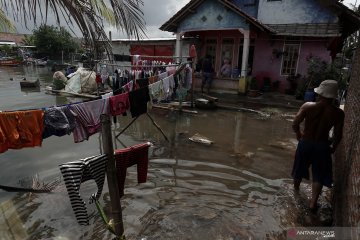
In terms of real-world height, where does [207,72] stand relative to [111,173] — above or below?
above

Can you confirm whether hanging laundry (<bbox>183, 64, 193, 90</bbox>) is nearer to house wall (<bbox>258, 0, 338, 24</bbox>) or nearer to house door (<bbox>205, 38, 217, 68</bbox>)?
house door (<bbox>205, 38, 217, 68</bbox>)

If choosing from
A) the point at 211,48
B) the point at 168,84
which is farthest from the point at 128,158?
the point at 211,48

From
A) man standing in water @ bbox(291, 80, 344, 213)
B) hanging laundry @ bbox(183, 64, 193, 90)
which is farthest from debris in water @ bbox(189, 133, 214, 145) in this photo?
man standing in water @ bbox(291, 80, 344, 213)

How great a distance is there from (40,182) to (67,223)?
1.68 meters

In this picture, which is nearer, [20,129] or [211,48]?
[20,129]

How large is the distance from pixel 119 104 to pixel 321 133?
3593 mm

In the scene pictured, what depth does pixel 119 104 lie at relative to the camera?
18.2ft

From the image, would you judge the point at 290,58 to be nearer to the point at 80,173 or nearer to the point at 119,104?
the point at 119,104

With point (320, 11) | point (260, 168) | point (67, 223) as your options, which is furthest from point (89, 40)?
point (320, 11)

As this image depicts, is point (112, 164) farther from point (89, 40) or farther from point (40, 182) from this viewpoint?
point (40, 182)

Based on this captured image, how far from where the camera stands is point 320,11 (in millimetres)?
13625

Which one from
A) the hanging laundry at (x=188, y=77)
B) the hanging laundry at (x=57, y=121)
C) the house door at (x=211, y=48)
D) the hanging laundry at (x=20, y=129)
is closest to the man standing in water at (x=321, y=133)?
the hanging laundry at (x=57, y=121)

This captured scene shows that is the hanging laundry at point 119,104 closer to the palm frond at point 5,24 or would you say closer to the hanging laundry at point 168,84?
the palm frond at point 5,24

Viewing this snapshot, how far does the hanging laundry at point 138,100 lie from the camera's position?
5984mm
